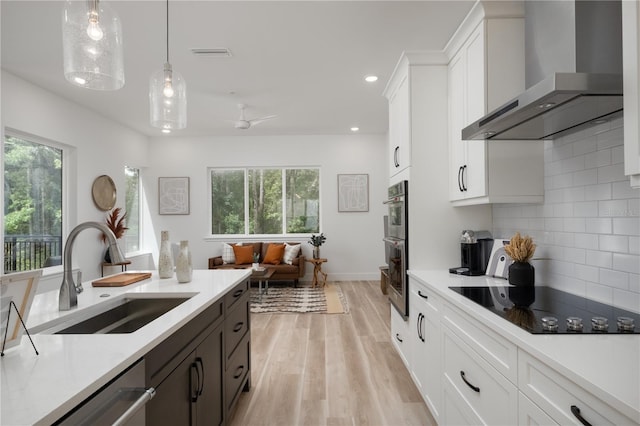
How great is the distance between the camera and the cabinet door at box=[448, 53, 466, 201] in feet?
7.79

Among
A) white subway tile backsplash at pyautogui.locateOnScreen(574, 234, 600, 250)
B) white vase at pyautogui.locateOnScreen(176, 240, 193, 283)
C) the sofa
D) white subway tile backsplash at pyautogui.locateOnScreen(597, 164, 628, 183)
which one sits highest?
white subway tile backsplash at pyautogui.locateOnScreen(597, 164, 628, 183)

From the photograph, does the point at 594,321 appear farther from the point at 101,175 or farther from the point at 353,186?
the point at 101,175

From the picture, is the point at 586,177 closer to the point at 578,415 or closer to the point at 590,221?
the point at 590,221

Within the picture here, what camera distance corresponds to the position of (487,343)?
139 centimetres

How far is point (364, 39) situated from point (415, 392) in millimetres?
2948

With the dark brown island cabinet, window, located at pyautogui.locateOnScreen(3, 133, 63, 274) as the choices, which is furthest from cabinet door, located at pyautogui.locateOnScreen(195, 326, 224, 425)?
window, located at pyautogui.locateOnScreen(3, 133, 63, 274)

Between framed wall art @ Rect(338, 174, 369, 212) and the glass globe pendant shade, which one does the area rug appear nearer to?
framed wall art @ Rect(338, 174, 369, 212)

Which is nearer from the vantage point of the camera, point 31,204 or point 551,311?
point 551,311

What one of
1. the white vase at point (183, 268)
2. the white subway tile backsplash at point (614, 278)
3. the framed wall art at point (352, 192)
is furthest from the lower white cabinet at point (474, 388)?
the framed wall art at point (352, 192)

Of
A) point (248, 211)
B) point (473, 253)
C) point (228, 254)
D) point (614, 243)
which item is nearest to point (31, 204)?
point (228, 254)

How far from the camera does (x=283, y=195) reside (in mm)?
7000

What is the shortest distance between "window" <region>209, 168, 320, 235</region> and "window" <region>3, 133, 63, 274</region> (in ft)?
8.86

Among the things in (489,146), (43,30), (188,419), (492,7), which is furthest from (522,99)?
(43,30)

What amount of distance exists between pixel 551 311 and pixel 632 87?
89cm
